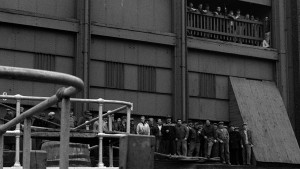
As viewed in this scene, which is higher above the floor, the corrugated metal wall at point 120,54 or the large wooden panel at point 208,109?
the corrugated metal wall at point 120,54

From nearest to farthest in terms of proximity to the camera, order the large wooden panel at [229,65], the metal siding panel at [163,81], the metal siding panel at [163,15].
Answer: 1. the metal siding panel at [163,81]
2. the metal siding panel at [163,15]
3. the large wooden panel at [229,65]

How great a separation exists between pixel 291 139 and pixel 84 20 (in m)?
11.9

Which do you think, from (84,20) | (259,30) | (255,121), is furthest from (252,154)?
(84,20)

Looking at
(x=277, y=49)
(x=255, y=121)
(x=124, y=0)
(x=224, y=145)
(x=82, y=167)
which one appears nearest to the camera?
(x=82, y=167)

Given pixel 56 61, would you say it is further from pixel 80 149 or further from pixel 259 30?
pixel 80 149

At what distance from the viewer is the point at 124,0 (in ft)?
94.4

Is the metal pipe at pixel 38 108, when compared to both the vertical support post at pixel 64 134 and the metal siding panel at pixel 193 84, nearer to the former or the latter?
the vertical support post at pixel 64 134

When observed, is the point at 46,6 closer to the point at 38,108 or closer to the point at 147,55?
the point at 147,55

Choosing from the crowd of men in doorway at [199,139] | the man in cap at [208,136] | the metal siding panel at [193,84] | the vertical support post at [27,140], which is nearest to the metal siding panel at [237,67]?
the metal siding panel at [193,84]

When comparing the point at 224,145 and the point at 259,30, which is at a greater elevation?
the point at 259,30

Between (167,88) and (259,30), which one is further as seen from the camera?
(259,30)

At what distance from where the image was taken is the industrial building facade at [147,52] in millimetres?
25891

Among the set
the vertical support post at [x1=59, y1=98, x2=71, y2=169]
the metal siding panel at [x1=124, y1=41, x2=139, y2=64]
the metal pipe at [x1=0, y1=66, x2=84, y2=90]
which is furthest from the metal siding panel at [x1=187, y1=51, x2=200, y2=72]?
the metal pipe at [x1=0, y1=66, x2=84, y2=90]

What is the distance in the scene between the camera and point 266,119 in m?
31.1
